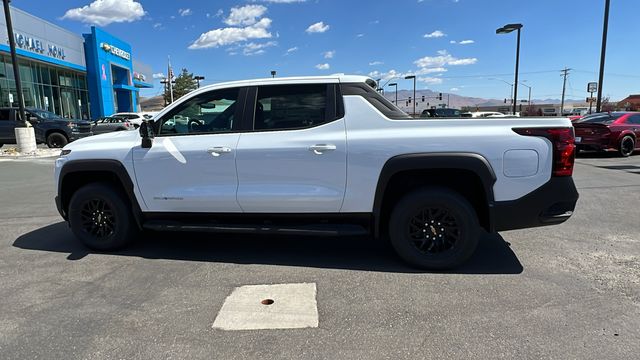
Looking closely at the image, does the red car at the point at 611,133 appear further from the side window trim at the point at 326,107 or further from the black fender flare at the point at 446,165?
the side window trim at the point at 326,107

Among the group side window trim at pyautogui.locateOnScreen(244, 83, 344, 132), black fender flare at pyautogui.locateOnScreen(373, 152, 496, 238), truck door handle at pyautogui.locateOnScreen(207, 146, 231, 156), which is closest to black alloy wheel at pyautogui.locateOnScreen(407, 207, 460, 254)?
black fender flare at pyautogui.locateOnScreen(373, 152, 496, 238)

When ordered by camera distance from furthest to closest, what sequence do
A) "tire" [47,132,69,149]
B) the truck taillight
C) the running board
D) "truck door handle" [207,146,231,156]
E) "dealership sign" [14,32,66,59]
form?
"dealership sign" [14,32,66,59]
"tire" [47,132,69,149]
"truck door handle" [207,146,231,156]
the running board
the truck taillight

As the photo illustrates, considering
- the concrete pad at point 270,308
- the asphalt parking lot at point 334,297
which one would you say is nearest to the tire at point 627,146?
the asphalt parking lot at point 334,297

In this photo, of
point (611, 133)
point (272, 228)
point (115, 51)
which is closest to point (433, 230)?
point (272, 228)

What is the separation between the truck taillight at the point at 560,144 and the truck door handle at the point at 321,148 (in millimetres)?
1625

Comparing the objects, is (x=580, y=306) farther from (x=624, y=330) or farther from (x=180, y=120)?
(x=180, y=120)

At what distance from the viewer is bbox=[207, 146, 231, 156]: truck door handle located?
170 inches

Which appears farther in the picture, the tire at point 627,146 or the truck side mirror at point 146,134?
the tire at point 627,146

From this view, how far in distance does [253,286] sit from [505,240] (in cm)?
303

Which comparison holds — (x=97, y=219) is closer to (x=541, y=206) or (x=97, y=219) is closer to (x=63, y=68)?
(x=541, y=206)

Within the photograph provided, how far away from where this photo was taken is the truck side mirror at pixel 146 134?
4.48 meters

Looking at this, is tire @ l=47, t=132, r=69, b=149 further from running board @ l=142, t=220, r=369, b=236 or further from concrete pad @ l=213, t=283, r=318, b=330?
concrete pad @ l=213, t=283, r=318, b=330

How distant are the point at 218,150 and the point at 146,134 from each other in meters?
0.82

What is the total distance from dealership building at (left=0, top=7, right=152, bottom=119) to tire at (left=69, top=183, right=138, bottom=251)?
23.2m
